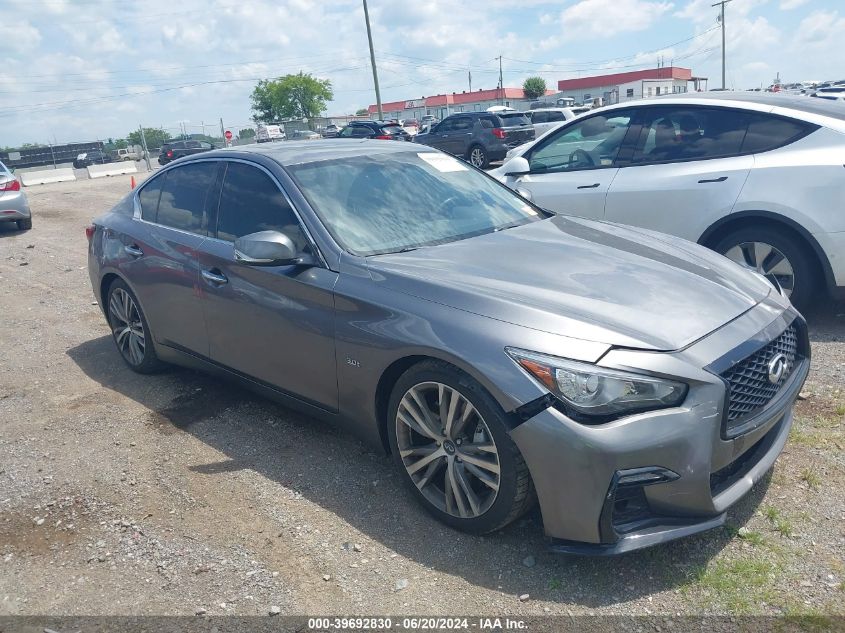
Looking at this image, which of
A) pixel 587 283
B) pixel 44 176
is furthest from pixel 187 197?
pixel 44 176

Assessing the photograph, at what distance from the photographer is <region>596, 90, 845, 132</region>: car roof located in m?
5.20

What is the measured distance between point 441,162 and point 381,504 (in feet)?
7.28

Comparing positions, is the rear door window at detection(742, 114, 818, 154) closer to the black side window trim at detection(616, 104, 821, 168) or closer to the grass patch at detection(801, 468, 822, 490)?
the black side window trim at detection(616, 104, 821, 168)

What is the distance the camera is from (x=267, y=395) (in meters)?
4.04

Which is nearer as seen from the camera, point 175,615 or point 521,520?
point 175,615

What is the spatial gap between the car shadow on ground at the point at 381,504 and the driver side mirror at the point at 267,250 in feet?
3.55

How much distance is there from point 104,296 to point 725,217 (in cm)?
486

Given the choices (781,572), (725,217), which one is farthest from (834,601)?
(725,217)

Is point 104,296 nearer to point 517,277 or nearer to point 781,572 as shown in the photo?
point 517,277

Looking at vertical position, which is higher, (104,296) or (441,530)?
→ (104,296)

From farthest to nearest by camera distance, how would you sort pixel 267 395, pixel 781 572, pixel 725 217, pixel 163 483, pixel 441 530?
pixel 725 217 → pixel 267 395 → pixel 163 483 → pixel 441 530 → pixel 781 572

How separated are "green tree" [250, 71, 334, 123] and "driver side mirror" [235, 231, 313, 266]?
3706 inches

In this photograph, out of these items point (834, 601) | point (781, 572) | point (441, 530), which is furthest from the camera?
point (441, 530)

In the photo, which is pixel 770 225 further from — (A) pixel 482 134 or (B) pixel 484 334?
(A) pixel 482 134
